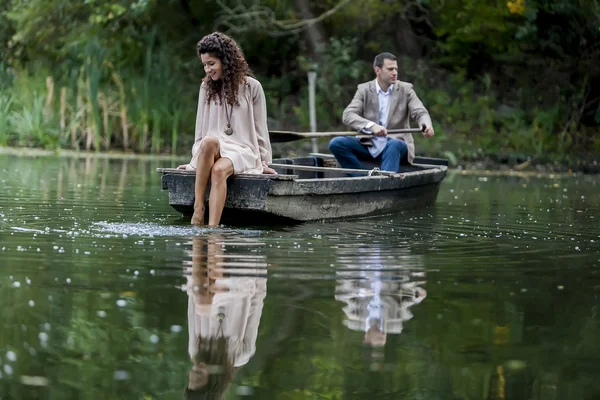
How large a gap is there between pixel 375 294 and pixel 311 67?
17.3 meters

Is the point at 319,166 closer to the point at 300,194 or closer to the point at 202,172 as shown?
the point at 300,194

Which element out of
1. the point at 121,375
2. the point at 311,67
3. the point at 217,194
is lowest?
the point at 121,375

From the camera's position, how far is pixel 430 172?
11383 mm

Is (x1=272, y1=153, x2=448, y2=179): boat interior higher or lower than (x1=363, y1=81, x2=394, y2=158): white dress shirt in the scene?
lower

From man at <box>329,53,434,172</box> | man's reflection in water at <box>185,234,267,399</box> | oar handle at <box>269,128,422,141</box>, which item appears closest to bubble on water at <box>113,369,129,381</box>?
man's reflection in water at <box>185,234,267,399</box>

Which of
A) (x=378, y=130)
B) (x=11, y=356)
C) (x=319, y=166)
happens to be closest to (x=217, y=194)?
(x=378, y=130)

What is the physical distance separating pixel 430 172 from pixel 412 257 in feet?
14.6

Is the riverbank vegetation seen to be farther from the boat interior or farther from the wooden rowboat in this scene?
the wooden rowboat

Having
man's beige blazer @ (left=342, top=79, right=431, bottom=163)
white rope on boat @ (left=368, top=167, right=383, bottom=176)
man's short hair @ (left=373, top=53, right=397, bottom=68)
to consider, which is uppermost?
man's short hair @ (left=373, top=53, right=397, bottom=68)

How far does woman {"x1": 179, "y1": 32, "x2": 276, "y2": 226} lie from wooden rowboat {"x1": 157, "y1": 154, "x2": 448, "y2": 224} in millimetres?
183

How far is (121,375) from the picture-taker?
12.5 ft

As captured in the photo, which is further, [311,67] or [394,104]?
[311,67]

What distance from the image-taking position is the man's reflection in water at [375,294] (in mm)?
4656

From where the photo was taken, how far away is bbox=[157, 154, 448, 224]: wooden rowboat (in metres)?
8.64
